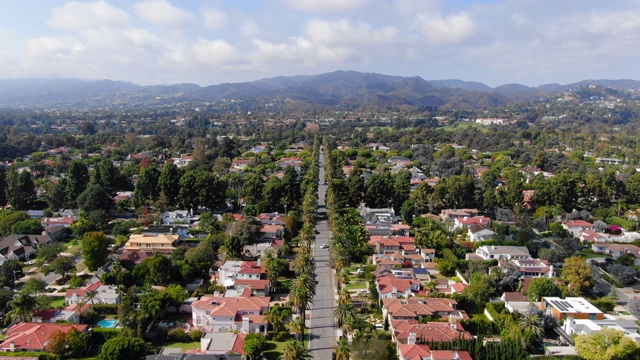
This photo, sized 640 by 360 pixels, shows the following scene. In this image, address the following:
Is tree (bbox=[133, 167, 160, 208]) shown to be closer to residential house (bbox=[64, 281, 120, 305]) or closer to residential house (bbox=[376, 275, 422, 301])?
residential house (bbox=[64, 281, 120, 305])

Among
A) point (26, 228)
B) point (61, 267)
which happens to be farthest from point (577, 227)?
point (26, 228)

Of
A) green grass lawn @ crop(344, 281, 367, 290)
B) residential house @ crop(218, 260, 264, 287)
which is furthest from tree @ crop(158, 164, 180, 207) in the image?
green grass lawn @ crop(344, 281, 367, 290)

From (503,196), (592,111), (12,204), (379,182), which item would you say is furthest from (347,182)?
(592,111)

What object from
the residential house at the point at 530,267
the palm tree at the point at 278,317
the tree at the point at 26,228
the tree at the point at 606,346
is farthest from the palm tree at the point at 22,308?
the residential house at the point at 530,267

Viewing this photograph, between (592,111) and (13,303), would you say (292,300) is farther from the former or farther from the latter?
(592,111)

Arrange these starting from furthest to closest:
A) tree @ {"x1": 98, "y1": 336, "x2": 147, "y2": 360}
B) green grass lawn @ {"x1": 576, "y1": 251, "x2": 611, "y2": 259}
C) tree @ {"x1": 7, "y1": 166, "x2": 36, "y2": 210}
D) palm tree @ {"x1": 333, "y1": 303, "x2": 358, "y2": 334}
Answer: tree @ {"x1": 7, "y1": 166, "x2": 36, "y2": 210} → green grass lawn @ {"x1": 576, "y1": 251, "x2": 611, "y2": 259} → palm tree @ {"x1": 333, "y1": 303, "x2": 358, "y2": 334} → tree @ {"x1": 98, "y1": 336, "x2": 147, "y2": 360}
